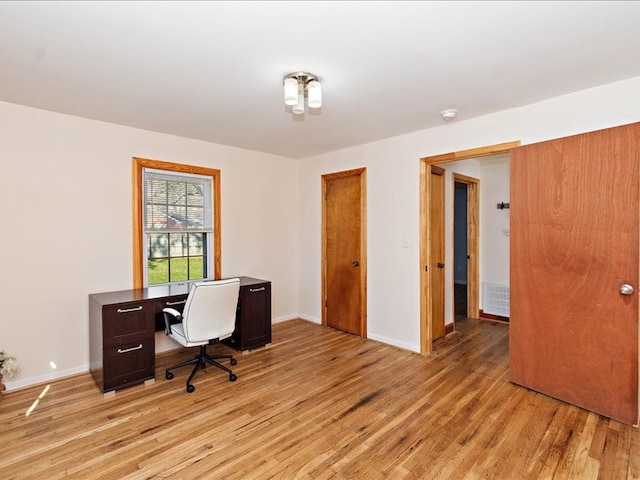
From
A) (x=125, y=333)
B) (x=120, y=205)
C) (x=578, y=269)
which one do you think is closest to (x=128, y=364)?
(x=125, y=333)

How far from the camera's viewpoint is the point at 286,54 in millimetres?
2098

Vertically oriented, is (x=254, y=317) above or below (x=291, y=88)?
below

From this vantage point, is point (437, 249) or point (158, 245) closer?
point (158, 245)

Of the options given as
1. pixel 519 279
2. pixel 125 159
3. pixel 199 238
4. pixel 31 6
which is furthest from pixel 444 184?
pixel 31 6

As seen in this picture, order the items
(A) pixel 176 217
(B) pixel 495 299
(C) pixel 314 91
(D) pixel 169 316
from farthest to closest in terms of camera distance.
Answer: (B) pixel 495 299, (A) pixel 176 217, (D) pixel 169 316, (C) pixel 314 91

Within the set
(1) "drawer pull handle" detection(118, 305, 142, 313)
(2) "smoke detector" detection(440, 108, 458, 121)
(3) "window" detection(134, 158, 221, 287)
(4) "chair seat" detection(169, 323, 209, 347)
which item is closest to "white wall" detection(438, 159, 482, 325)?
(2) "smoke detector" detection(440, 108, 458, 121)

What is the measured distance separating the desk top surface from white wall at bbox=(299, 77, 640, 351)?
1625 mm

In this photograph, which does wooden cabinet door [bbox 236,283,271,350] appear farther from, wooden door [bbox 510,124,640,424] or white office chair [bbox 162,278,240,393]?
wooden door [bbox 510,124,640,424]

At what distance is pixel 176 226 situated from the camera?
3959 millimetres

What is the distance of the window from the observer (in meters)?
3.67

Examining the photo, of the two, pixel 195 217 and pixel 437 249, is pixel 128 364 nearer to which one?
pixel 195 217

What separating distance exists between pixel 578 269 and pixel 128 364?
374 centimetres

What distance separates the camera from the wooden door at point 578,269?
2.40m

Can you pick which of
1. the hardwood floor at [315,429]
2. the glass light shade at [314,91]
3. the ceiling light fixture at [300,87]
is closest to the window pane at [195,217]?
the hardwood floor at [315,429]
